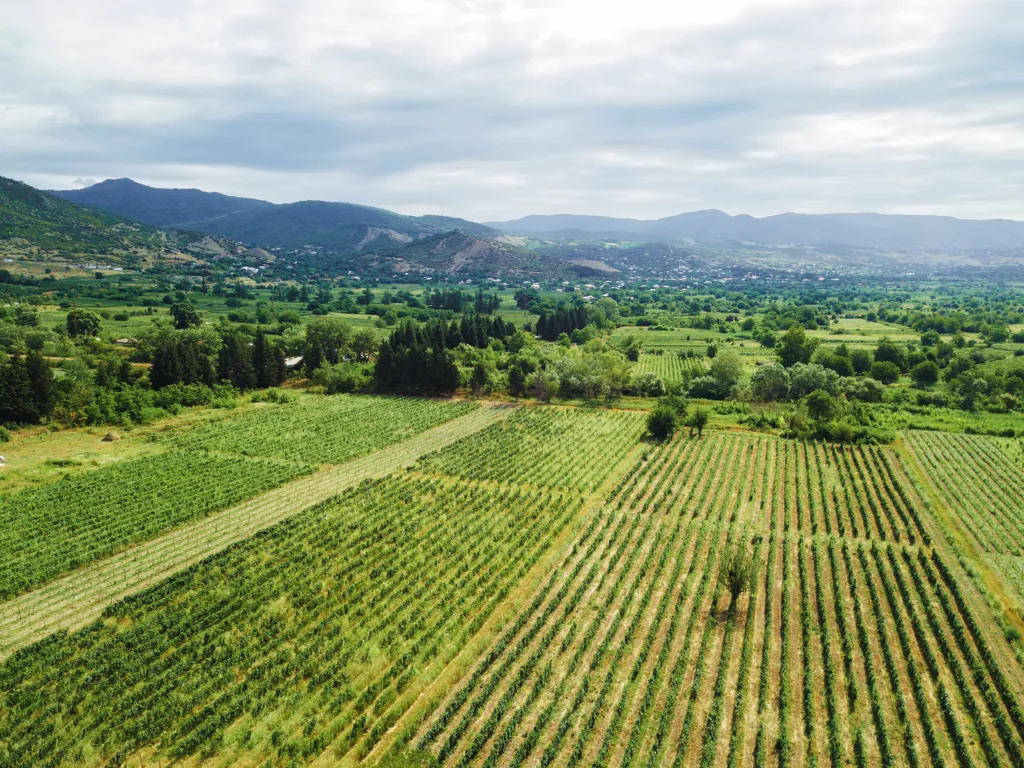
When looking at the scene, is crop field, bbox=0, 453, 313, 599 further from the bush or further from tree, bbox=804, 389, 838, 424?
tree, bbox=804, 389, 838, 424

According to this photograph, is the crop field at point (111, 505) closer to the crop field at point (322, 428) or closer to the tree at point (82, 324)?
the crop field at point (322, 428)

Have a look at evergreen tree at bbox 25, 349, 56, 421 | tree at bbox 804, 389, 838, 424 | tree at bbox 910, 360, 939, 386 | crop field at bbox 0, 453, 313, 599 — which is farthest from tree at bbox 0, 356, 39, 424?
tree at bbox 910, 360, 939, 386

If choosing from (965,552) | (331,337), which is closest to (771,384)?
(965,552)

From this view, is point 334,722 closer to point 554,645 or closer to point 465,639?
point 465,639

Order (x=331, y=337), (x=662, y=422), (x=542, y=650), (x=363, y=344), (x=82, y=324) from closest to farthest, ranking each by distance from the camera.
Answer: (x=542, y=650) → (x=662, y=422) → (x=331, y=337) → (x=363, y=344) → (x=82, y=324)

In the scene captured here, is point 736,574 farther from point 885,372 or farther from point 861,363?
point 861,363

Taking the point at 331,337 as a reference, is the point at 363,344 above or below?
below
